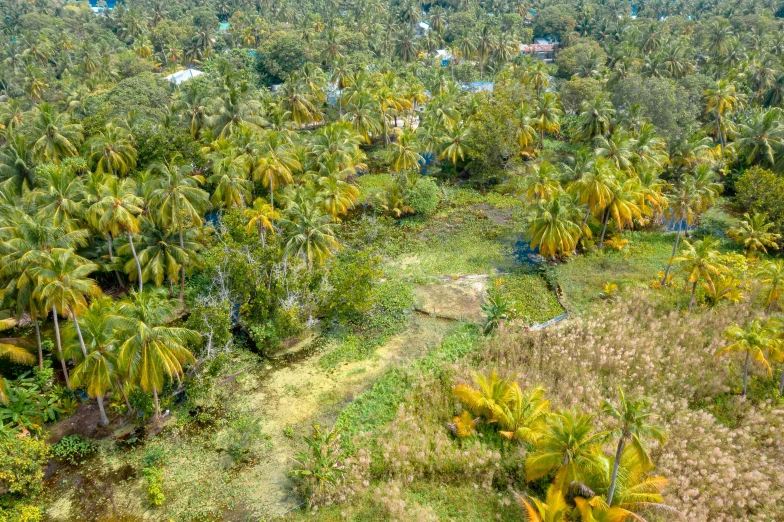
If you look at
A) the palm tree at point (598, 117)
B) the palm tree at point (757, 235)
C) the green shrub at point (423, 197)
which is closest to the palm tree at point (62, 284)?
the green shrub at point (423, 197)

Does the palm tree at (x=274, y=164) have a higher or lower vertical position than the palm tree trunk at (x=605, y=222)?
higher

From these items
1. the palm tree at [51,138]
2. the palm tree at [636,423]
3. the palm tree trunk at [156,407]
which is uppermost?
the palm tree at [51,138]

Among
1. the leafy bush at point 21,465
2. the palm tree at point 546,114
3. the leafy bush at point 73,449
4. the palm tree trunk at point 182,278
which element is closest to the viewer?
the leafy bush at point 21,465

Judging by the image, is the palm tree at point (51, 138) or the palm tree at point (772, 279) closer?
the palm tree at point (772, 279)

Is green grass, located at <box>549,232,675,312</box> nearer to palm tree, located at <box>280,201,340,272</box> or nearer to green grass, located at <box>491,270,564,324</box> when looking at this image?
green grass, located at <box>491,270,564,324</box>

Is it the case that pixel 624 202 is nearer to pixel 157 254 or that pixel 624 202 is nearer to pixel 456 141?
pixel 456 141

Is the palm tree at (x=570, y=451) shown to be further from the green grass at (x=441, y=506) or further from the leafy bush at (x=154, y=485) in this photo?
the leafy bush at (x=154, y=485)

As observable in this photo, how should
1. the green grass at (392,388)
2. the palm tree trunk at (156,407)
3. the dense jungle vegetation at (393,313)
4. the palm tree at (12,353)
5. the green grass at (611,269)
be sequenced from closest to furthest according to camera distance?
1. the dense jungle vegetation at (393,313)
2. the palm tree trunk at (156,407)
3. the palm tree at (12,353)
4. the green grass at (392,388)
5. the green grass at (611,269)
